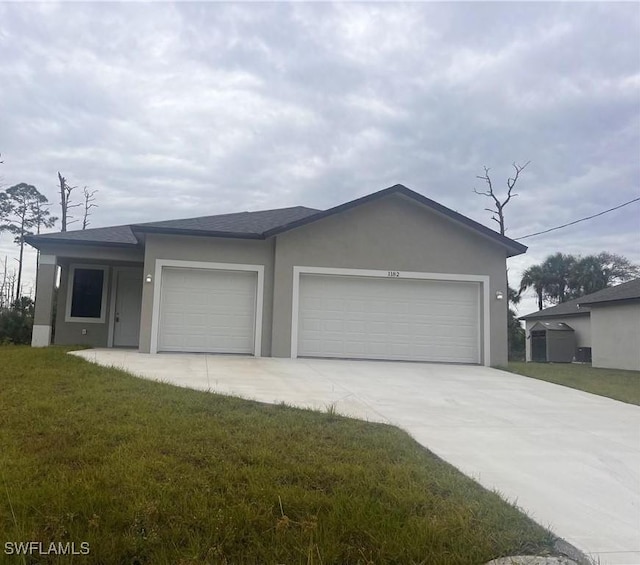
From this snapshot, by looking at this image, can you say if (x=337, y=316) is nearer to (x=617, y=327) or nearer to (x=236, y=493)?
(x=236, y=493)

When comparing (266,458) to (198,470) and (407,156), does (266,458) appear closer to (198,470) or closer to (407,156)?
(198,470)

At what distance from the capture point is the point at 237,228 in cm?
1323

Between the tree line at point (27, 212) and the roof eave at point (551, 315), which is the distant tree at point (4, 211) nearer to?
the tree line at point (27, 212)

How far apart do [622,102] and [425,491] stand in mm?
13260

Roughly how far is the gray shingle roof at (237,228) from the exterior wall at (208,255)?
273mm

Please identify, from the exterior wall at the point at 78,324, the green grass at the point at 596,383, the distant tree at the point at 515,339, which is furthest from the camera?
the distant tree at the point at 515,339

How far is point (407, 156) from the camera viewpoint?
17.8m

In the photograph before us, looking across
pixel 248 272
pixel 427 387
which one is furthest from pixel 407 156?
pixel 427 387

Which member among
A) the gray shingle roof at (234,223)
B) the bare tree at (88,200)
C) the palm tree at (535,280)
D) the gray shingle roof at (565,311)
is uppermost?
the bare tree at (88,200)

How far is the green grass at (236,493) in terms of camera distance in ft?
9.94

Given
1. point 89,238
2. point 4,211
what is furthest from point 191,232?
point 4,211

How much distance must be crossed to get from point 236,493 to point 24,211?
3531 cm

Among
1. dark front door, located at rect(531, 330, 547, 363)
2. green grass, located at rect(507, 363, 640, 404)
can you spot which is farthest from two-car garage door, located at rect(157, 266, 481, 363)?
dark front door, located at rect(531, 330, 547, 363)

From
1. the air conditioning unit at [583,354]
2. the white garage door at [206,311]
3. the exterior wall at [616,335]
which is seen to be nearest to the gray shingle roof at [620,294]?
the exterior wall at [616,335]
